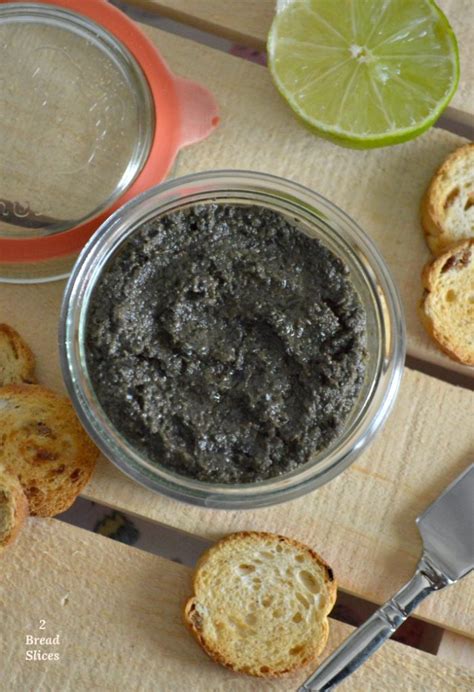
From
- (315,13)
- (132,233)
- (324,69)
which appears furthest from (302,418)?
(315,13)

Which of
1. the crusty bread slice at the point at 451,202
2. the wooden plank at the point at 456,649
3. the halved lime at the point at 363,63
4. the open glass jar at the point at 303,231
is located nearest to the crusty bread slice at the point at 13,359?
the open glass jar at the point at 303,231

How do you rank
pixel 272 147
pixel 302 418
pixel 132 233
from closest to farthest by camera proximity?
pixel 302 418, pixel 132 233, pixel 272 147

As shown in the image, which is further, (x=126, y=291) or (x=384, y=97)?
(x=384, y=97)

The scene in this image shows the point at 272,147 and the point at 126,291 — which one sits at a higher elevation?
the point at 272,147

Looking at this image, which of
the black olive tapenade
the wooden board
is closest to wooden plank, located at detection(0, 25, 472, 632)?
the wooden board

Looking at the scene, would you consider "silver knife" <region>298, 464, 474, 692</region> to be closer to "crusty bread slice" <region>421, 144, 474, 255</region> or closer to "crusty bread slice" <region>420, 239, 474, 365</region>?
"crusty bread slice" <region>420, 239, 474, 365</region>

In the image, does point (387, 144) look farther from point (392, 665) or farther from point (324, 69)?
point (392, 665)

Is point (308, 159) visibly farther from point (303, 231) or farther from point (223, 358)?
point (223, 358)

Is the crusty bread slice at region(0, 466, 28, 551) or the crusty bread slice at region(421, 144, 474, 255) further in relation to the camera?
the crusty bread slice at region(421, 144, 474, 255)

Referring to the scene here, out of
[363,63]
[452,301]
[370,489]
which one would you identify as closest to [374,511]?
[370,489]
